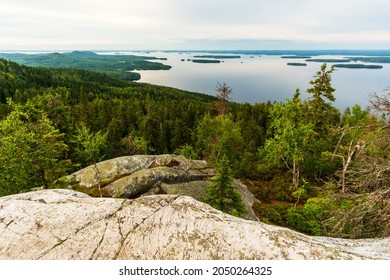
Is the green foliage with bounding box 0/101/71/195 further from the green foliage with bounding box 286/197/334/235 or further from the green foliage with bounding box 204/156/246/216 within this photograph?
the green foliage with bounding box 286/197/334/235

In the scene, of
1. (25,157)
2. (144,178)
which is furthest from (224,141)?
(25,157)

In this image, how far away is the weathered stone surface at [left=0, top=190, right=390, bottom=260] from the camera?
6262mm

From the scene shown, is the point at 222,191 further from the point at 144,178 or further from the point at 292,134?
the point at 292,134

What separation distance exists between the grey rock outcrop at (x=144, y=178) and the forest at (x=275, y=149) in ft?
Answer: 6.43

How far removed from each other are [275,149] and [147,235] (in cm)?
2659

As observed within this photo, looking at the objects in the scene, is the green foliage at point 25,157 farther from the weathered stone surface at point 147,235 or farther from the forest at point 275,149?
the weathered stone surface at point 147,235

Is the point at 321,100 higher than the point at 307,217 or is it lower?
higher

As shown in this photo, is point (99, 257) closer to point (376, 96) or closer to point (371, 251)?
point (371, 251)

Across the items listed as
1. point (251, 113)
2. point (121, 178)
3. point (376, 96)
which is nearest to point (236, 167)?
point (121, 178)

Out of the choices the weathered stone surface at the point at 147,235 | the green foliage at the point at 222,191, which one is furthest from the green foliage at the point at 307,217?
the weathered stone surface at the point at 147,235

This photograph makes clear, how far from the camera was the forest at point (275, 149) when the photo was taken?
328 inches

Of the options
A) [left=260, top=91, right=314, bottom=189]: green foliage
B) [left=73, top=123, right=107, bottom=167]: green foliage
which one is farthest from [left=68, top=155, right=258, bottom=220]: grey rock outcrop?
[left=260, top=91, right=314, bottom=189]: green foliage

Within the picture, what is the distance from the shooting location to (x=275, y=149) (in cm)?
3078

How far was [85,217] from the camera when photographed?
7.38 meters
